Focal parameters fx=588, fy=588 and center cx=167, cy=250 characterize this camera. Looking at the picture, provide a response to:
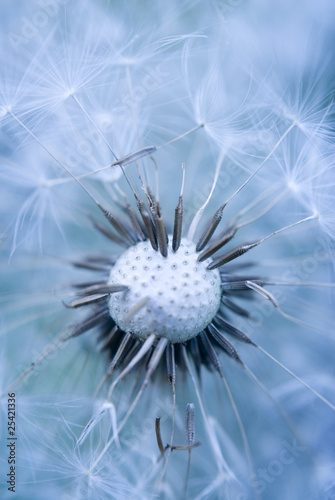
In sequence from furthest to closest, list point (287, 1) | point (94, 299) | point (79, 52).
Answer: point (287, 1) → point (79, 52) → point (94, 299)

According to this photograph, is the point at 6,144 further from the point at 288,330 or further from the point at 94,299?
the point at 288,330

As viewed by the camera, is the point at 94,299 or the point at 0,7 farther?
the point at 0,7

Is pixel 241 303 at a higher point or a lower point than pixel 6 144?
lower

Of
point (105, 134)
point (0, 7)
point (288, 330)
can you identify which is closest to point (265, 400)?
point (288, 330)

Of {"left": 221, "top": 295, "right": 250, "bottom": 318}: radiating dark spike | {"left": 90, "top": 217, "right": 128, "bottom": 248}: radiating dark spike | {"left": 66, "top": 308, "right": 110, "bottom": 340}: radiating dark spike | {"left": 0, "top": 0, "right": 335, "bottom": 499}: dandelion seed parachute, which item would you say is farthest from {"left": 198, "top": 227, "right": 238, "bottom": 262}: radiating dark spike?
{"left": 66, "top": 308, "right": 110, "bottom": 340}: radiating dark spike

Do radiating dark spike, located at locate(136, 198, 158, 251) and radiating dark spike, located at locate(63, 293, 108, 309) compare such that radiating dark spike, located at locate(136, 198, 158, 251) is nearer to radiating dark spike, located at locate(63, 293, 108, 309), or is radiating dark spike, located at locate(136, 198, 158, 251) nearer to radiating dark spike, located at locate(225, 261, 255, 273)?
radiating dark spike, located at locate(63, 293, 108, 309)

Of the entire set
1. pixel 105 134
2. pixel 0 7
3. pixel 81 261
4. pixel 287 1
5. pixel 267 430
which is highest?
pixel 0 7

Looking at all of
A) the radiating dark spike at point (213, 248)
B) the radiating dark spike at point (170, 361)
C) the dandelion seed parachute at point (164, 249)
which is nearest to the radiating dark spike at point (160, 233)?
the dandelion seed parachute at point (164, 249)

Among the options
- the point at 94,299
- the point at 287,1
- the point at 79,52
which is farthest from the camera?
the point at 287,1
